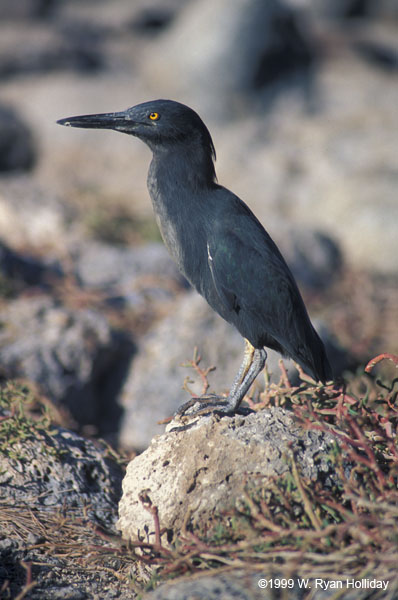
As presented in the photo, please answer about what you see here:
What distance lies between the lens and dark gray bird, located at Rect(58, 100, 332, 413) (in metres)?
3.50

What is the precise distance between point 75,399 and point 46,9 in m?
13.1

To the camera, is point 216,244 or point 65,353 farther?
point 65,353

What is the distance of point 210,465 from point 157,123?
191 cm

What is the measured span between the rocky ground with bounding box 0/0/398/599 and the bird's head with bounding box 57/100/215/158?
123 centimetres

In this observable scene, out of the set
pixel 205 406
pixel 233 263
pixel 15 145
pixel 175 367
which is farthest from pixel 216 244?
pixel 15 145

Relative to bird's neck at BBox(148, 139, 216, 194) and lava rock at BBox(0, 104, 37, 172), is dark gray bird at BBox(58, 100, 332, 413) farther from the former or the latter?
lava rock at BBox(0, 104, 37, 172)

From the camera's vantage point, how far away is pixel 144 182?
35.1 feet

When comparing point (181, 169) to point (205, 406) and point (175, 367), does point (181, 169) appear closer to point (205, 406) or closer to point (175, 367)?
point (205, 406)

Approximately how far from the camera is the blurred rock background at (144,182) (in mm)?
5352

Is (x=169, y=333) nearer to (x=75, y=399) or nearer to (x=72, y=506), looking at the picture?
(x=75, y=399)

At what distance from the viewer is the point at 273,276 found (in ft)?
11.6

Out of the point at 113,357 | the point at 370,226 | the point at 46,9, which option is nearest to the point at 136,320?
the point at 113,357

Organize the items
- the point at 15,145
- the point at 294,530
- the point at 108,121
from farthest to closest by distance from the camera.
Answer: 1. the point at 15,145
2. the point at 108,121
3. the point at 294,530

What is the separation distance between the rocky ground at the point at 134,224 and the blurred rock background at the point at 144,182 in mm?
27
